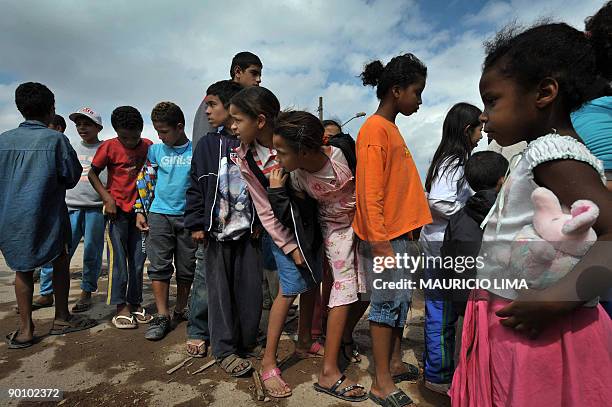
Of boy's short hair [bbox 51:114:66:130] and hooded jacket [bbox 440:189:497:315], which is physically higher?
boy's short hair [bbox 51:114:66:130]

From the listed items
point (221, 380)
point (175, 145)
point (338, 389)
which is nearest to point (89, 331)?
point (221, 380)

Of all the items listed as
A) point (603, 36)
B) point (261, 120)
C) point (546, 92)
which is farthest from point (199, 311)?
point (603, 36)

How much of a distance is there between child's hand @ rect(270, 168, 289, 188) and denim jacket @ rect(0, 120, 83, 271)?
1895mm

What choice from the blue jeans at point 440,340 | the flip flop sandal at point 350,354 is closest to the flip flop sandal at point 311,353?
the flip flop sandal at point 350,354

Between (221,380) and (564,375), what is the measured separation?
1.88 metres

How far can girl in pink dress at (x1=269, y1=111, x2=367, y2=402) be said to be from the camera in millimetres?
2008

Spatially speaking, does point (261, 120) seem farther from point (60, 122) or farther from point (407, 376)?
point (60, 122)

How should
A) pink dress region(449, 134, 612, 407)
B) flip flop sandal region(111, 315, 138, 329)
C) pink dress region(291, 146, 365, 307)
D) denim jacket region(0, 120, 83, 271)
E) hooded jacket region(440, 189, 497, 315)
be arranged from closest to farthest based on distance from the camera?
pink dress region(449, 134, 612, 407) → hooded jacket region(440, 189, 497, 315) → pink dress region(291, 146, 365, 307) → denim jacket region(0, 120, 83, 271) → flip flop sandal region(111, 315, 138, 329)

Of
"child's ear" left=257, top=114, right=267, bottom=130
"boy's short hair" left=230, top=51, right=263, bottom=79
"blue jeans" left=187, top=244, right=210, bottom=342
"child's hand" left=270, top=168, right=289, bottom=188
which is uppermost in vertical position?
"boy's short hair" left=230, top=51, right=263, bottom=79

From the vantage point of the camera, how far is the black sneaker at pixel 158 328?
287 centimetres

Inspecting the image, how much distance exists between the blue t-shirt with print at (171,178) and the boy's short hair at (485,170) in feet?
7.06

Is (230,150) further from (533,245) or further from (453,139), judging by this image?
(533,245)

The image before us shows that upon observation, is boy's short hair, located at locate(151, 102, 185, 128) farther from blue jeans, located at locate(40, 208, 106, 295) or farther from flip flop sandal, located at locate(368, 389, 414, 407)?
flip flop sandal, located at locate(368, 389, 414, 407)

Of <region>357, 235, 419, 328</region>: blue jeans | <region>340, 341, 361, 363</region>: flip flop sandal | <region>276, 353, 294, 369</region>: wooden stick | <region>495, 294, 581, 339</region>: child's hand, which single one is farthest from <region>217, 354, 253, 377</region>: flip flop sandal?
<region>495, 294, 581, 339</region>: child's hand
